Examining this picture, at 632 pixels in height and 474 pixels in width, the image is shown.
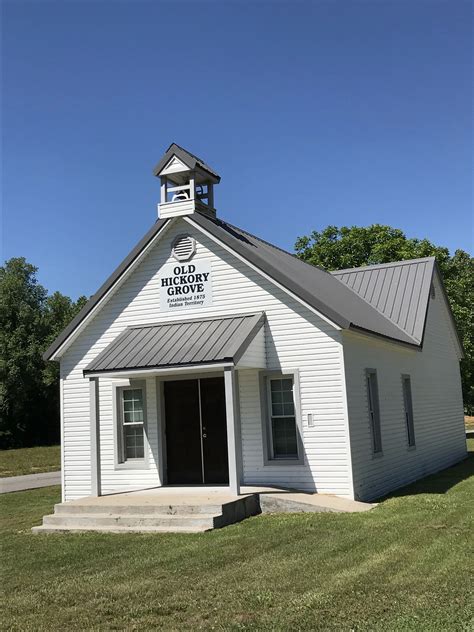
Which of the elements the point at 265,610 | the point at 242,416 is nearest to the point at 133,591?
the point at 265,610

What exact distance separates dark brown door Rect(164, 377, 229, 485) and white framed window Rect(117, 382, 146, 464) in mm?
603

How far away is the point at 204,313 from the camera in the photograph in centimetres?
1497

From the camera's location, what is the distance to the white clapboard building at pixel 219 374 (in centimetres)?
1334

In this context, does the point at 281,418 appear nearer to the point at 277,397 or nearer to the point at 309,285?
the point at 277,397

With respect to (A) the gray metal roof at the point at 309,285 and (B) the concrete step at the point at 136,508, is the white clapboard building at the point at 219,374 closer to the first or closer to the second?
(A) the gray metal roof at the point at 309,285

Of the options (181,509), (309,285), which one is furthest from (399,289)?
(181,509)

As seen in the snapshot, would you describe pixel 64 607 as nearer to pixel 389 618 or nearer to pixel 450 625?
pixel 389 618

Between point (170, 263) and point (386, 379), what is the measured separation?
19.2 feet

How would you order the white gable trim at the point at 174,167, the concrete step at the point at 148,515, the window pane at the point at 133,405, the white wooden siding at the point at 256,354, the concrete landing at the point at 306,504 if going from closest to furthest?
the concrete step at the point at 148,515 < the concrete landing at the point at 306,504 < the white wooden siding at the point at 256,354 < the window pane at the point at 133,405 < the white gable trim at the point at 174,167

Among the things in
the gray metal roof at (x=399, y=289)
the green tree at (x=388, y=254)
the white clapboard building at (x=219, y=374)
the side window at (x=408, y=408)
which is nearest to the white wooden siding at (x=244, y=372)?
the white clapboard building at (x=219, y=374)

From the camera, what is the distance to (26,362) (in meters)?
47.6

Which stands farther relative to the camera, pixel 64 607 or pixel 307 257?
pixel 307 257

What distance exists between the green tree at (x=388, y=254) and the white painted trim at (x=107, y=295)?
21747 mm

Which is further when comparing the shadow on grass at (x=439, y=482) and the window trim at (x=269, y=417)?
the shadow on grass at (x=439, y=482)
